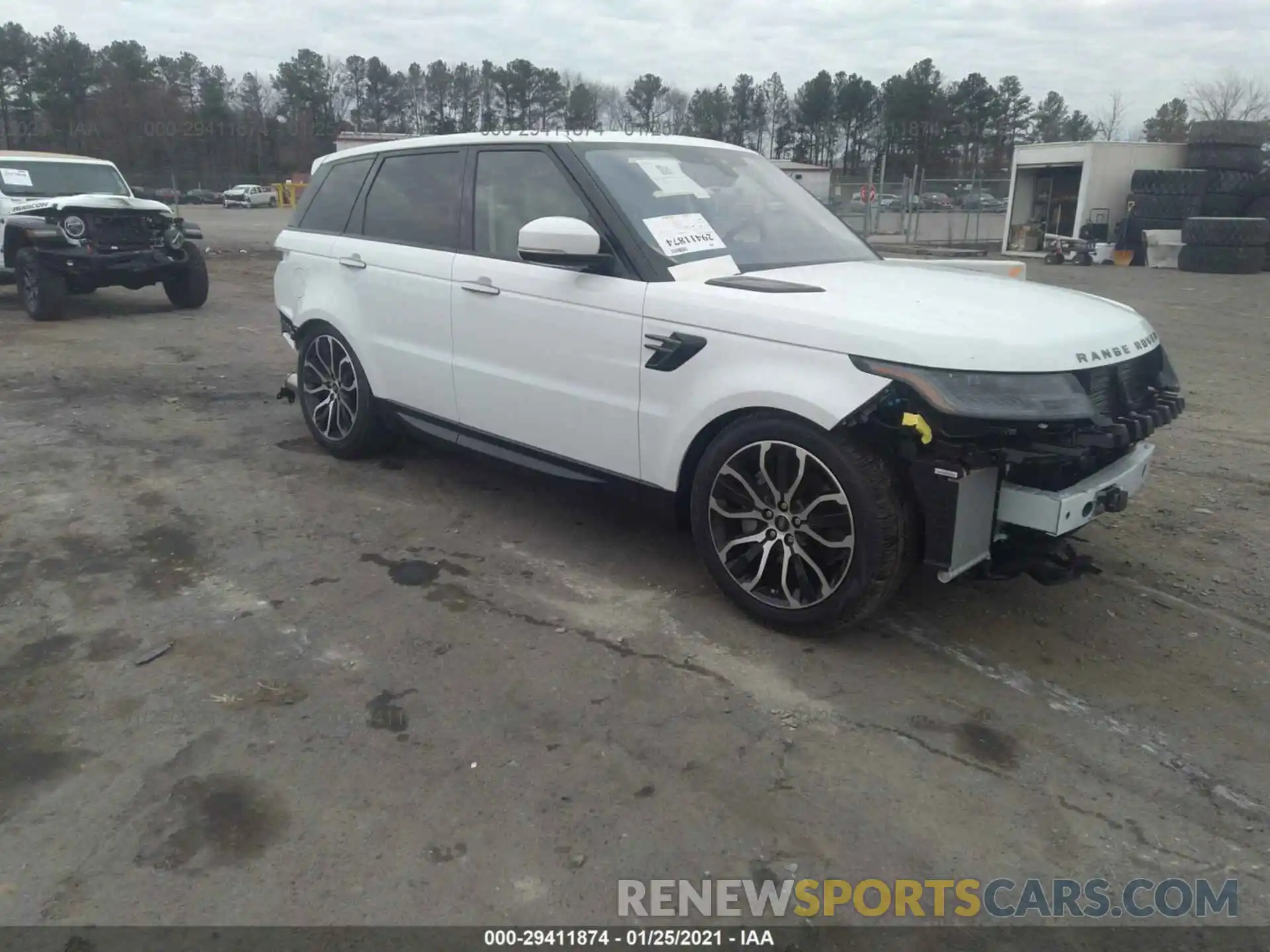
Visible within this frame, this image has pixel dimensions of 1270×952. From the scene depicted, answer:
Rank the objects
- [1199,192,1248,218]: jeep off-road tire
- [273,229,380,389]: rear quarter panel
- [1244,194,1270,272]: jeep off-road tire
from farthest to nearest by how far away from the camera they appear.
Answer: [1199,192,1248,218]: jeep off-road tire → [1244,194,1270,272]: jeep off-road tire → [273,229,380,389]: rear quarter panel

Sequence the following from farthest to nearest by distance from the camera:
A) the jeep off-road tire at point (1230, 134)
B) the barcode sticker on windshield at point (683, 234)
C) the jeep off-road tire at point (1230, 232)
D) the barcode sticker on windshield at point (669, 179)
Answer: the jeep off-road tire at point (1230, 134) → the jeep off-road tire at point (1230, 232) → the barcode sticker on windshield at point (669, 179) → the barcode sticker on windshield at point (683, 234)

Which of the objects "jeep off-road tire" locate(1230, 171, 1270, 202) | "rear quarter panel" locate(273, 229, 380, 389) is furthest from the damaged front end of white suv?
"jeep off-road tire" locate(1230, 171, 1270, 202)

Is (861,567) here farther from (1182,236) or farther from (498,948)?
(1182,236)

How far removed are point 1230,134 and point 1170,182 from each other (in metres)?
4.72

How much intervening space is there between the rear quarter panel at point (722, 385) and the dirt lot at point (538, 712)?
66cm

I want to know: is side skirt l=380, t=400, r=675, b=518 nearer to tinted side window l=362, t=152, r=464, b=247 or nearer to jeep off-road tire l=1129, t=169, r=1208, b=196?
tinted side window l=362, t=152, r=464, b=247

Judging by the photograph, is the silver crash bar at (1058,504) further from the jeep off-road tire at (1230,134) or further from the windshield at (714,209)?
the jeep off-road tire at (1230,134)

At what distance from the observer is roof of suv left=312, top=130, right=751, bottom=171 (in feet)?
13.9

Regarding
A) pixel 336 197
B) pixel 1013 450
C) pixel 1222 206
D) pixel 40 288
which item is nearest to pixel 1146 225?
pixel 1222 206

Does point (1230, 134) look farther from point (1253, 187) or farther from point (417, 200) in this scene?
point (417, 200)

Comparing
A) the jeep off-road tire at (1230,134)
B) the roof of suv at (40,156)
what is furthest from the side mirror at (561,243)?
the jeep off-road tire at (1230,134)

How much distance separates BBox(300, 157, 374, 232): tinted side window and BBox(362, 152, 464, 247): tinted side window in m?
0.19

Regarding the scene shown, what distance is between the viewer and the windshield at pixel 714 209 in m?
3.85

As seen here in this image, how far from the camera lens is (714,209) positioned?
4074 millimetres
